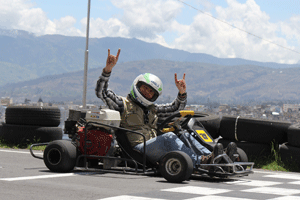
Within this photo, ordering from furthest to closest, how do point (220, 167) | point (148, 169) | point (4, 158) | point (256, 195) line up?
point (4, 158) < point (148, 169) < point (220, 167) < point (256, 195)

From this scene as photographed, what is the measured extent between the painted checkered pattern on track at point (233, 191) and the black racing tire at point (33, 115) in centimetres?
568

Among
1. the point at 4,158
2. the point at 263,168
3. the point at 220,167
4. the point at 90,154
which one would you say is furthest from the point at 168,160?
the point at 4,158

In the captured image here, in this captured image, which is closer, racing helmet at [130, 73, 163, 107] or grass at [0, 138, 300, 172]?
racing helmet at [130, 73, 163, 107]

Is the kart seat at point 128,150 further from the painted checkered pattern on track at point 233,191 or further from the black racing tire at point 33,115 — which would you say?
the black racing tire at point 33,115

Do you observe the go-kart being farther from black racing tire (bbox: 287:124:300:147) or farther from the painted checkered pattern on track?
black racing tire (bbox: 287:124:300:147)

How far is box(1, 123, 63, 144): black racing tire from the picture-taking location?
11.6m

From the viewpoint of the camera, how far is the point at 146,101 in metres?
7.77

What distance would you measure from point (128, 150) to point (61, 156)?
1.01 m

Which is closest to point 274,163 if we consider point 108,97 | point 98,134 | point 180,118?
point 180,118

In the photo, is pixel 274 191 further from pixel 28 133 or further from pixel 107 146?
pixel 28 133

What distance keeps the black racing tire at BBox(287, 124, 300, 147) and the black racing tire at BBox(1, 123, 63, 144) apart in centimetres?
554

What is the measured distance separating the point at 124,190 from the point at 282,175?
11.8 ft

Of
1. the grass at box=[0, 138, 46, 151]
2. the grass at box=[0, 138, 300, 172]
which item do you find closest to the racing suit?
the grass at box=[0, 138, 300, 172]

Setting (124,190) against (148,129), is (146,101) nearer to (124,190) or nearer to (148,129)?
(148,129)
